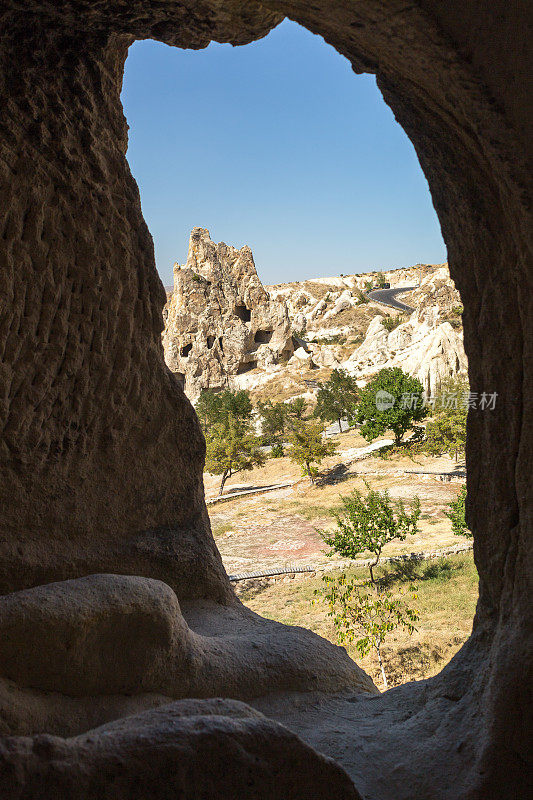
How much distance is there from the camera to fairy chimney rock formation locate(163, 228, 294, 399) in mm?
46094

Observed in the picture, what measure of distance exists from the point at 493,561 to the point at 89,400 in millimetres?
2592

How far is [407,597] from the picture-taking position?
12.6m

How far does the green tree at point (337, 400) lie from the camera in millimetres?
33906

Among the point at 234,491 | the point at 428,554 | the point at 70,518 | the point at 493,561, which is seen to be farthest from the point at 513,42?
the point at 234,491

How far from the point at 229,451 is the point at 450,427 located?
908cm

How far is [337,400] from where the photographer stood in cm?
3459

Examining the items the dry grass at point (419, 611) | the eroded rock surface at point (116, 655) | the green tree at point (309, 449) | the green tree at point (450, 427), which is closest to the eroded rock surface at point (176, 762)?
the eroded rock surface at point (116, 655)

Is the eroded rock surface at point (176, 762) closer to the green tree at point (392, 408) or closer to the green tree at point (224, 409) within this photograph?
the green tree at point (392, 408)

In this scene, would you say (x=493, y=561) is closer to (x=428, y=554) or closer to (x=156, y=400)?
(x=156, y=400)

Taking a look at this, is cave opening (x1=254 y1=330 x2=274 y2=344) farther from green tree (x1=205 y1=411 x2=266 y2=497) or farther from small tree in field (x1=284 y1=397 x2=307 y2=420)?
green tree (x1=205 y1=411 x2=266 y2=497)

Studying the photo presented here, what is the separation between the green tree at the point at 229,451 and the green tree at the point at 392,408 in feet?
16.4

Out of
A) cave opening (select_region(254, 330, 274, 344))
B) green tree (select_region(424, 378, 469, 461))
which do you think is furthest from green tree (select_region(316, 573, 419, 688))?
cave opening (select_region(254, 330, 274, 344))

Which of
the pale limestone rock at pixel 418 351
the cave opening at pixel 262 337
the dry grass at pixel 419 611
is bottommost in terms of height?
the dry grass at pixel 419 611

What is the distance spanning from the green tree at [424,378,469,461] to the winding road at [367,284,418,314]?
3336 cm
